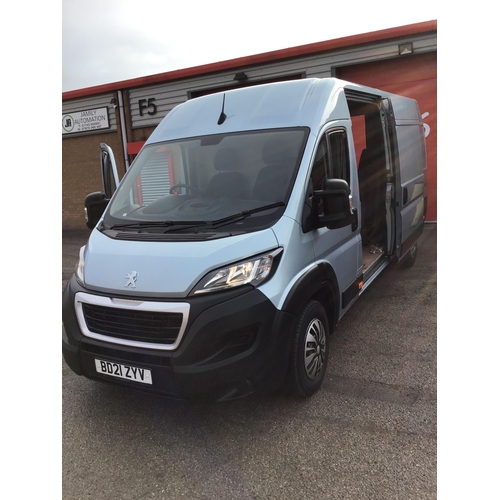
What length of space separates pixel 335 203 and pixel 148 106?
1038 cm

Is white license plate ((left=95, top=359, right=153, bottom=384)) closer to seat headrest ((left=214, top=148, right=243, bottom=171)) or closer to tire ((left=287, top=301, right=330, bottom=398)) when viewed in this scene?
tire ((left=287, top=301, right=330, bottom=398))

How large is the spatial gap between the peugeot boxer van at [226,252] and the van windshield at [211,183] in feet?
0.04

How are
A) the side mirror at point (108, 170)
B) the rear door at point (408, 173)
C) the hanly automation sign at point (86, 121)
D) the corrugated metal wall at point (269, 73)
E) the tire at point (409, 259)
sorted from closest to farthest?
the side mirror at point (108, 170), the rear door at point (408, 173), the tire at point (409, 259), the corrugated metal wall at point (269, 73), the hanly automation sign at point (86, 121)

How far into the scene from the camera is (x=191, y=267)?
263 centimetres

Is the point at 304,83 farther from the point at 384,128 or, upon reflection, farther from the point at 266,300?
the point at 266,300

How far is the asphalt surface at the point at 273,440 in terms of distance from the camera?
2.34 m

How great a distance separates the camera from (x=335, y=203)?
3.01m

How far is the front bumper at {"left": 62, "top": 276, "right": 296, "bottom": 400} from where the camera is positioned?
253 cm

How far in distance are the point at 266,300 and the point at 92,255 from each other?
129 cm

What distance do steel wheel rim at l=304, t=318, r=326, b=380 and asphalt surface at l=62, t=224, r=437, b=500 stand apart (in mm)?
205

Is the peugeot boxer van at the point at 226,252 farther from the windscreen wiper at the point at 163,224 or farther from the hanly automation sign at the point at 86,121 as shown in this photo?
the hanly automation sign at the point at 86,121

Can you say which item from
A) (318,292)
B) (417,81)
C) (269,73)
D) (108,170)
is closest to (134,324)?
(318,292)

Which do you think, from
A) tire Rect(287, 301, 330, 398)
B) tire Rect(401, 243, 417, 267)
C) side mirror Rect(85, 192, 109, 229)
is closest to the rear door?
tire Rect(401, 243, 417, 267)

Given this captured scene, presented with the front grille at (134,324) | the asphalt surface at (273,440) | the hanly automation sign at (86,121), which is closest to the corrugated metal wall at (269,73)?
the hanly automation sign at (86,121)
